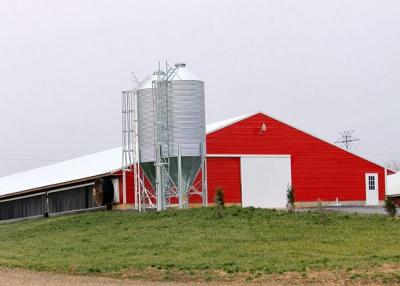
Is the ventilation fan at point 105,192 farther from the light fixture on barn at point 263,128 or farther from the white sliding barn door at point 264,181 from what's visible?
the light fixture on barn at point 263,128

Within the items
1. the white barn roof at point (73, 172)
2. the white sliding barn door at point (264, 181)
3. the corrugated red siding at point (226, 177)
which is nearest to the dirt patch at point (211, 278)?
the white barn roof at point (73, 172)

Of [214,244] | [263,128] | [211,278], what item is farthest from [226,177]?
[211,278]

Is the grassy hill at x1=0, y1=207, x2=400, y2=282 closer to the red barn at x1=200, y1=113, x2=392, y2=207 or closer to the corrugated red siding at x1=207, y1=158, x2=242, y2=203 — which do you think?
the corrugated red siding at x1=207, y1=158, x2=242, y2=203

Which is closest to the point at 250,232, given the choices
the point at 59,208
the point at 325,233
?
the point at 325,233

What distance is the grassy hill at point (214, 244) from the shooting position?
21000 mm

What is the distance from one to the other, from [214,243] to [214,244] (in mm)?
172

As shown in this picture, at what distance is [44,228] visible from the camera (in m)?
33.4

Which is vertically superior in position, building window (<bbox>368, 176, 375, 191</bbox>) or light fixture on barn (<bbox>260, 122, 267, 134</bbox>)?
light fixture on barn (<bbox>260, 122, 267, 134</bbox>)

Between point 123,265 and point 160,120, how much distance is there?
1401 cm

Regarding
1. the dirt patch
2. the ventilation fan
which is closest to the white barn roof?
the ventilation fan

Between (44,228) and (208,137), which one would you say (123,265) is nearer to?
(44,228)

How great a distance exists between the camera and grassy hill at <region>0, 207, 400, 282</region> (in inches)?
827

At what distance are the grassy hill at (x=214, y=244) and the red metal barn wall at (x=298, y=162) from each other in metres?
11.9

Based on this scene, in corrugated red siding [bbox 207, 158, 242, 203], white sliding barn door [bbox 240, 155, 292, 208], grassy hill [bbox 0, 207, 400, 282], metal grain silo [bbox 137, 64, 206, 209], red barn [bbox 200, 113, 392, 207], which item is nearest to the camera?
grassy hill [bbox 0, 207, 400, 282]
